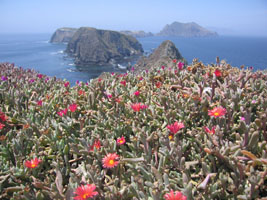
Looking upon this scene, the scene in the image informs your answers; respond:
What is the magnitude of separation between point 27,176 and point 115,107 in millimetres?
1289

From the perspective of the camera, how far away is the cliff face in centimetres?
9106

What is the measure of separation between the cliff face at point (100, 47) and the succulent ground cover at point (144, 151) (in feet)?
279

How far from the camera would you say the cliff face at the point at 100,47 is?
91062 millimetres

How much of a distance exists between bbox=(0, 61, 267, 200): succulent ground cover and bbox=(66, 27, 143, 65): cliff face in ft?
279

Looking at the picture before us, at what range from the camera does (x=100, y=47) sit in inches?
3814

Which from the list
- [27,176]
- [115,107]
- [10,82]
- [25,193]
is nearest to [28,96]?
[10,82]

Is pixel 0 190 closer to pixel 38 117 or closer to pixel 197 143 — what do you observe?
pixel 38 117

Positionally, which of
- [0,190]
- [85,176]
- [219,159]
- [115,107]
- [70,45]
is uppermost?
[70,45]

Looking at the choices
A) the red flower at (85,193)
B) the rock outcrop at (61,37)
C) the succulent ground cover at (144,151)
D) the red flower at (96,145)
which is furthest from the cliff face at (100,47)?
the red flower at (85,193)

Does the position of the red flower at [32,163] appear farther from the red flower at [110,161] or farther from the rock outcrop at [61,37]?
the rock outcrop at [61,37]

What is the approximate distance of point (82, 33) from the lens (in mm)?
111625

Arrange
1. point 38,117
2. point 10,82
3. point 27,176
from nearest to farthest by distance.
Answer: point 27,176 → point 38,117 → point 10,82

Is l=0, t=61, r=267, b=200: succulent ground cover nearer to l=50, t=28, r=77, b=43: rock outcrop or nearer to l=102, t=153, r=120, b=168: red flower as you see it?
l=102, t=153, r=120, b=168: red flower

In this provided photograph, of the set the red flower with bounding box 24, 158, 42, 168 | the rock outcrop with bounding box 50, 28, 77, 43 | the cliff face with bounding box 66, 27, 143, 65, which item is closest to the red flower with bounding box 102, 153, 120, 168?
the red flower with bounding box 24, 158, 42, 168
